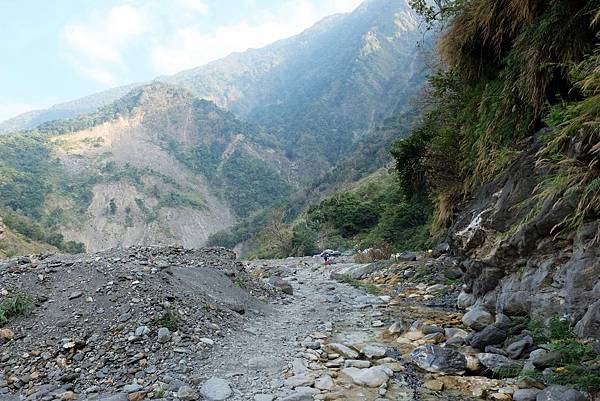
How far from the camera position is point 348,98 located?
174875 mm

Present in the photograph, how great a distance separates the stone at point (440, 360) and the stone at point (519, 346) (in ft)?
1.63

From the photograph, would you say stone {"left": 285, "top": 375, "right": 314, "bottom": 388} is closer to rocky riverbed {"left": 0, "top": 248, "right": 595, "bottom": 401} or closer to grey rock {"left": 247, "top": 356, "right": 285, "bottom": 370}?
rocky riverbed {"left": 0, "top": 248, "right": 595, "bottom": 401}

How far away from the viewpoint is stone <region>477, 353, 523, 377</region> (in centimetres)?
393

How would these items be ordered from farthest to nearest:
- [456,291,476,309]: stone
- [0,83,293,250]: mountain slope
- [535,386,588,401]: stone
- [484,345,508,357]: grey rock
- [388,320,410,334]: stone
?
[0,83,293,250]: mountain slope, [456,291,476,309]: stone, [388,320,410,334]: stone, [484,345,508,357]: grey rock, [535,386,588,401]: stone

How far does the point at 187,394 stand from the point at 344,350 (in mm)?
2192

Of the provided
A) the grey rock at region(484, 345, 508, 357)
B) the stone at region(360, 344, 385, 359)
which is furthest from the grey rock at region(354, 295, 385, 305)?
the grey rock at region(484, 345, 508, 357)

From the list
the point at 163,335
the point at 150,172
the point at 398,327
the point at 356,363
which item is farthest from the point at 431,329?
the point at 150,172

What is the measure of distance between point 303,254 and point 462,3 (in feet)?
→ 94.2

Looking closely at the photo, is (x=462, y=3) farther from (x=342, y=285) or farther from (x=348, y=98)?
(x=348, y=98)

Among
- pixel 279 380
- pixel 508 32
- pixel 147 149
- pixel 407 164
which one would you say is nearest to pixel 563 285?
pixel 279 380

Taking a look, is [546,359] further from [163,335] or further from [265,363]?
[163,335]

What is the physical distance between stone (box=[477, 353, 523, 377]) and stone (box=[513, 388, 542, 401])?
0.30 meters

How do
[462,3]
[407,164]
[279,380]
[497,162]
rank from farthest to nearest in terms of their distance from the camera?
[407,164], [462,3], [497,162], [279,380]

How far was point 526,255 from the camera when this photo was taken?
5.10 meters
